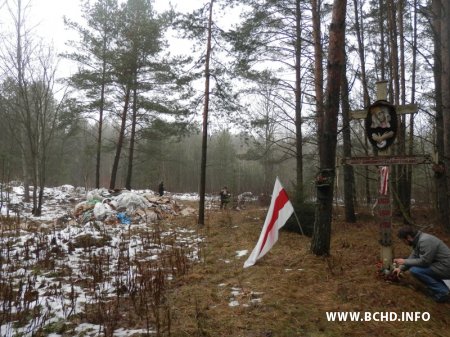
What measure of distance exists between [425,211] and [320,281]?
33.1 feet

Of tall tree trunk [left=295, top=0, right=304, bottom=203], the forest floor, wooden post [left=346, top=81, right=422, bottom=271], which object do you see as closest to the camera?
the forest floor

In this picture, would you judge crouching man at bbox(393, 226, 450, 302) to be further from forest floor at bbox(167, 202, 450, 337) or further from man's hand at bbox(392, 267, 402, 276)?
forest floor at bbox(167, 202, 450, 337)

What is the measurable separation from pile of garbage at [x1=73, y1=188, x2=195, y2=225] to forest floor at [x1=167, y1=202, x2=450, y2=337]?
6.93 metres

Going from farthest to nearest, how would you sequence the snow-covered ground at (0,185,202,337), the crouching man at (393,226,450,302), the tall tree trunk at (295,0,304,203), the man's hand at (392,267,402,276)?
the tall tree trunk at (295,0,304,203)
the man's hand at (392,267,402,276)
the crouching man at (393,226,450,302)
the snow-covered ground at (0,185,202,337)

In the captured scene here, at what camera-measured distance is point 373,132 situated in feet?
16.6

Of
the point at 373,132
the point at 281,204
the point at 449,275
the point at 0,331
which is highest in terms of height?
the point at 373,132

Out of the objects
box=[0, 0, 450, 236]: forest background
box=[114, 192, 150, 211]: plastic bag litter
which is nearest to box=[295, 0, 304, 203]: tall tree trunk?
box=[0, 0, 450, 236]: forest background

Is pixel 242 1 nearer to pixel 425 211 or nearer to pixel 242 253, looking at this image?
pixel 242 253

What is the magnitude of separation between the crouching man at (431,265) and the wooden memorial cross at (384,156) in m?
0.41

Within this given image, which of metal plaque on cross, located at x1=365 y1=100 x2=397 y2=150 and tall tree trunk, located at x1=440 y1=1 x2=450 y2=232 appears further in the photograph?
tall tree trunk, located at x1=440 y1=1 x2=450 y2=232

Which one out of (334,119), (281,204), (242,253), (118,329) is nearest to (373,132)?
(334,119)

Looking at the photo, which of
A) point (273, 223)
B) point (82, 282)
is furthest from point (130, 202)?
point (273, 223)

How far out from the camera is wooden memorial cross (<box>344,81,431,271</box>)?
4.80 metres

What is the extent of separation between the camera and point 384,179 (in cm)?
489
